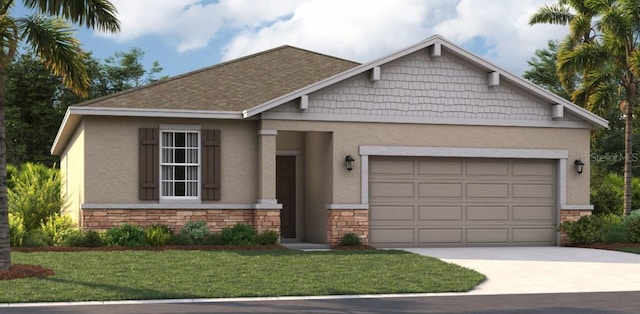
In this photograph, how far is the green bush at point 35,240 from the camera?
65.2 feet

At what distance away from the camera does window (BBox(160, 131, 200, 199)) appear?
21062 mm

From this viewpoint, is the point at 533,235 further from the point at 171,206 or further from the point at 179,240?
the point at 171,206

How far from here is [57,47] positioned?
1581 centimetres

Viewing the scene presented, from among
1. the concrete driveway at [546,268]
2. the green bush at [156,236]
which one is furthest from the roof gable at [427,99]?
the green bush at [156,236]

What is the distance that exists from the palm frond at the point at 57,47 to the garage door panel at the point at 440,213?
916 cm

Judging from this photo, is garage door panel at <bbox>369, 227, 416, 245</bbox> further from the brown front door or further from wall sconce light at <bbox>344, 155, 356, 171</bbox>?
the brown front door

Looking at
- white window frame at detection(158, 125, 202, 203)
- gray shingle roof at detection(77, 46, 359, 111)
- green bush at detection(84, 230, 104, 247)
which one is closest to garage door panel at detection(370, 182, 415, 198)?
gray shingle roof at detection(77, 46, 359, 111)

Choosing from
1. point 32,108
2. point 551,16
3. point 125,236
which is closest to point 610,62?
point 551,16

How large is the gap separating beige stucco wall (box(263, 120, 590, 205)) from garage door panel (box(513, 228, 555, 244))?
957 mm

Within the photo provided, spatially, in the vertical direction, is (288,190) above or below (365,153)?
below

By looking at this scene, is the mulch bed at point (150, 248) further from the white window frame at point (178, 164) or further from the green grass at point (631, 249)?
the white window frame at point (178, 164)

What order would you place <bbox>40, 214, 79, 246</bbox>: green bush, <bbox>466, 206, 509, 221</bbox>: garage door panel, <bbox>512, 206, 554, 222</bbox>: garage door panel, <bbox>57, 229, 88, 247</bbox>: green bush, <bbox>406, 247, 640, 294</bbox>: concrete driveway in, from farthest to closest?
<bbox>512, 206, 554, 222</bbox>: garage door panel, <bbox>466, 206, 509, 221</bbox>: garage door panel, <bbox>40, 214, 79, 246</bbox>: green bush, <bbox>57, 229, 88, 247</bbox>: green bush, <bbox>406, 247, 640, 294</bbox>: concrete driveway

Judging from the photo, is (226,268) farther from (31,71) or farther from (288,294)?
(31,71)

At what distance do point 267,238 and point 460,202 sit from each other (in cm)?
511
